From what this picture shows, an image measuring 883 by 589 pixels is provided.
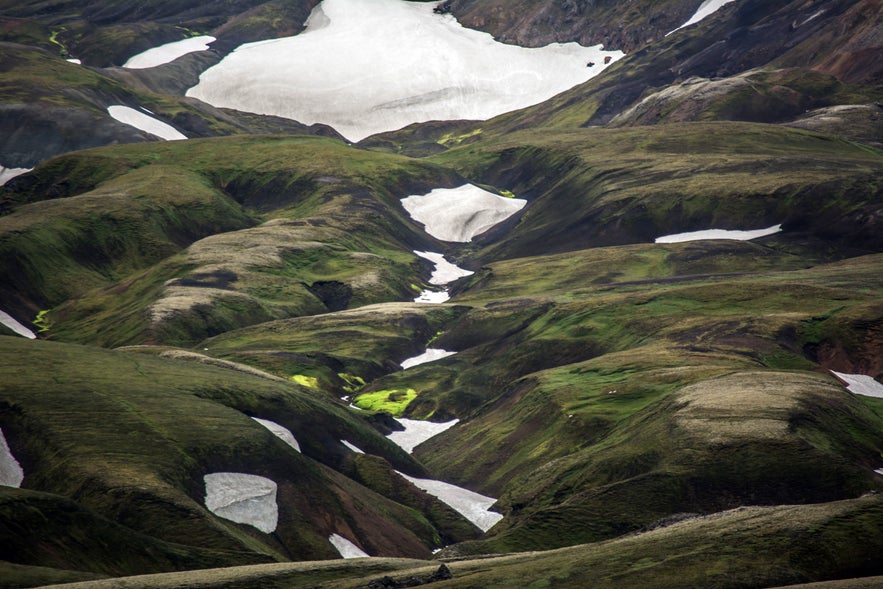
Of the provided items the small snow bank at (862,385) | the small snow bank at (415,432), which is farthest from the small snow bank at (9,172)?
the small snow bank at (862,385)

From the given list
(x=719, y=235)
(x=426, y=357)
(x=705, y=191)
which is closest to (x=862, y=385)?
(x=426, y=357)

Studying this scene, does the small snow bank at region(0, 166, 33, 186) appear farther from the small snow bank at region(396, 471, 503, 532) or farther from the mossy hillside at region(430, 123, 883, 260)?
the small snow bank at region(396, 471, 503, 532)

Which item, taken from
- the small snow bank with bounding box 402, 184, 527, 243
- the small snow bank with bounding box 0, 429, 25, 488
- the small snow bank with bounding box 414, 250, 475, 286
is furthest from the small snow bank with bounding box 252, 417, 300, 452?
the small snow bank with bounding box 402, 184, 527, 243

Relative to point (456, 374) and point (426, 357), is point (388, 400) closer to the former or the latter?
point (456, 374)

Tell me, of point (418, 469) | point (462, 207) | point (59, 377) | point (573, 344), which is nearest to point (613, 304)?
point (573, 344)

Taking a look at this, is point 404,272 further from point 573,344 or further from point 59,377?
point 59,377

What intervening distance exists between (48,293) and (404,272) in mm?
52507

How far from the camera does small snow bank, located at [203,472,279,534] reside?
4650 centimetres

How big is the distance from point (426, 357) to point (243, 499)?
7204 centimetres

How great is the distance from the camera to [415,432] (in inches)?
3693

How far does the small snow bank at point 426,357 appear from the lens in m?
117

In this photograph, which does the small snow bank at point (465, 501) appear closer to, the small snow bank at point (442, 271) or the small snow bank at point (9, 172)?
the small snow bank at point (442, 271)

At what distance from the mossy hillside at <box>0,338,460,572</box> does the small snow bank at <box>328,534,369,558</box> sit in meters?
0.72

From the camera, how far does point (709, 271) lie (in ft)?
419
